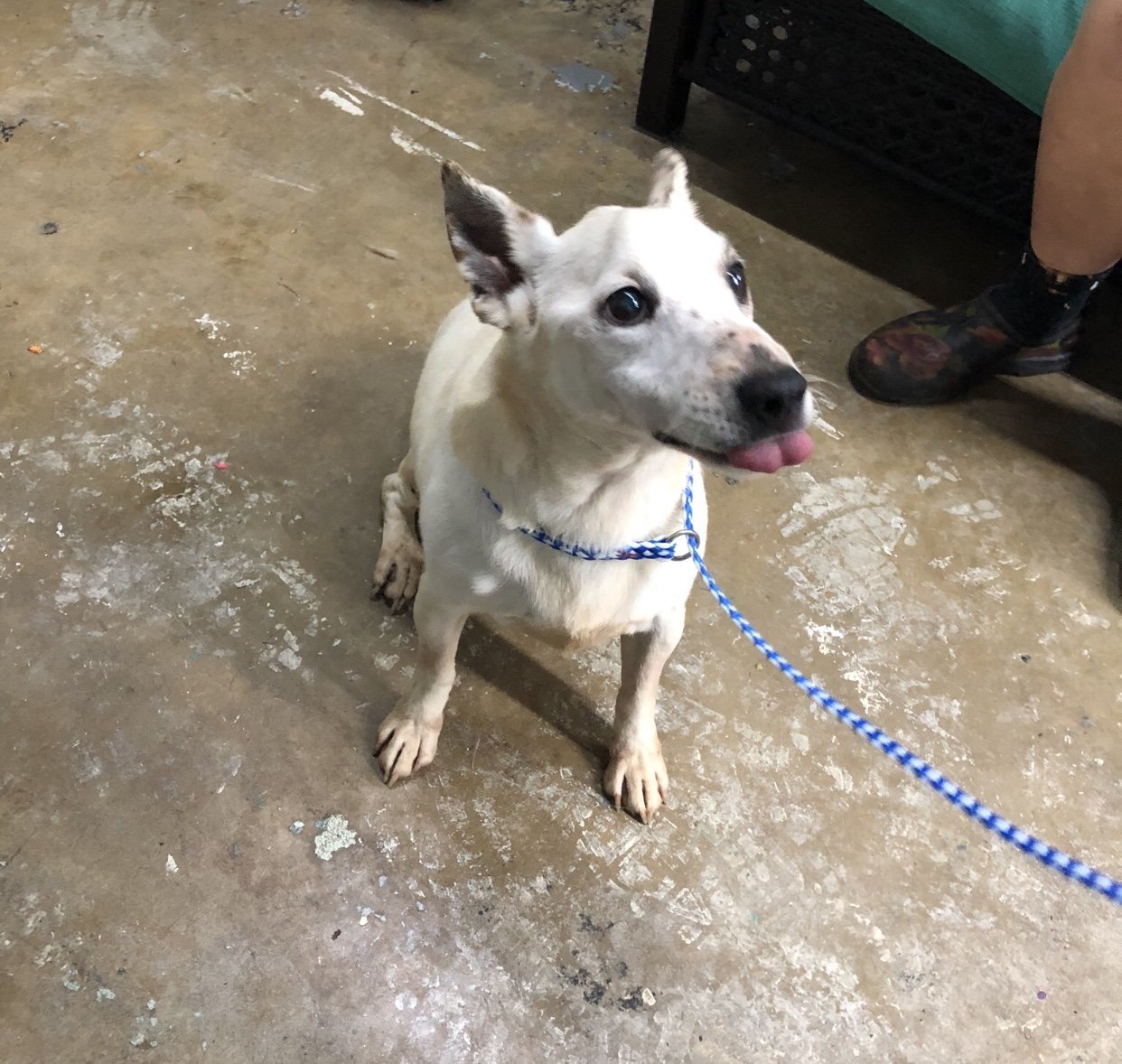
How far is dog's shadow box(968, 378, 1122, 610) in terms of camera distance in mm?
2197

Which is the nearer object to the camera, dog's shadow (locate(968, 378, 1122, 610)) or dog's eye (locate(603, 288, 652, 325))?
dog's eye (locate(603, 288, 652, 325))

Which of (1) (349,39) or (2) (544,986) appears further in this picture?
(1) (349,39)

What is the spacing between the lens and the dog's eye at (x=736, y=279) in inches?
47.4

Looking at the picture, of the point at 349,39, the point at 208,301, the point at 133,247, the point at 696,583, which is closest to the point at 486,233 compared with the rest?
the point at 696,583

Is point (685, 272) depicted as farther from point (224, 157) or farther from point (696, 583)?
point (224, 157)

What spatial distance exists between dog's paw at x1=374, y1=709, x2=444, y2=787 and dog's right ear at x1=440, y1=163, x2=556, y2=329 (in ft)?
2.57

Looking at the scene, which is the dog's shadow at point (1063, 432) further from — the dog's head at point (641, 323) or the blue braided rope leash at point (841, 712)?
the dog's head at point (641, 323)

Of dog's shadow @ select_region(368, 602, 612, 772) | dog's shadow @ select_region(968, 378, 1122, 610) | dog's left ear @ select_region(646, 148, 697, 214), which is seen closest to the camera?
dog's left ear @ select_region(646, 148, 697, 214)

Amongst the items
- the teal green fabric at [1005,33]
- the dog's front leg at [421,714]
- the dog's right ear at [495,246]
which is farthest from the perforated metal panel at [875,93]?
the dog's front leg at [421,714]

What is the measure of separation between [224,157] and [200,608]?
1581mm

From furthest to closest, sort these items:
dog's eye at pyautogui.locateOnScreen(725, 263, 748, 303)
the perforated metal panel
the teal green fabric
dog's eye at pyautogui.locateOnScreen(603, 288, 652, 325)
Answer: the perforated metal panel → the teal green fabric → dog's eye at pyautogui.locateOnScreen(725, 263, 748, 303) → dog's eye at pyautogui.locateOnScreen(603, 288, 652, 325)

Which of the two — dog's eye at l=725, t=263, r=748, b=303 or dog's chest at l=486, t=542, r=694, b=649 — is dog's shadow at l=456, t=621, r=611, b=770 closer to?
dog's chest at l=486, t=542, r=694, b=649

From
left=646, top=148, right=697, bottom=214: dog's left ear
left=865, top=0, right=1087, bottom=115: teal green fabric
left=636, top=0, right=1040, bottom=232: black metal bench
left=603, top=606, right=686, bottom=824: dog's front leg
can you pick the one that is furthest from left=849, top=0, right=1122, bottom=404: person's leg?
left=603, top=606, right=686, bottom=824: dog's front leg

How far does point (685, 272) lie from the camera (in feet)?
3.67
